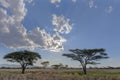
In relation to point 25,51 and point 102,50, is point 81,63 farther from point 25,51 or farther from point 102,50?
point 25,51

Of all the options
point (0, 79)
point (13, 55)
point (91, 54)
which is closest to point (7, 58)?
point (13, 55)

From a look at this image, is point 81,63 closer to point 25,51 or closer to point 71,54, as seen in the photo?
point 71,54

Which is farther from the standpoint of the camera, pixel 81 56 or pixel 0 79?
pixel 81 56

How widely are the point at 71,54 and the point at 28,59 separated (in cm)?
1318

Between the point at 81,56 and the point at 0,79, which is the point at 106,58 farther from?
the point at 0,79

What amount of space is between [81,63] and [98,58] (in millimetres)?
5252

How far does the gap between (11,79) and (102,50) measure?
220 feet

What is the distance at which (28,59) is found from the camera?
275 ft

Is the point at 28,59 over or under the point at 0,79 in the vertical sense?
over

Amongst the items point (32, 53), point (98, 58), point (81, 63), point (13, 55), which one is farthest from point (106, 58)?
point (13, 55)

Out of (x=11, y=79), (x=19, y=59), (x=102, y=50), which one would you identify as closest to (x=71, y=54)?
(x=102, y=50)

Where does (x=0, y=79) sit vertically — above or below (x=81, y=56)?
below

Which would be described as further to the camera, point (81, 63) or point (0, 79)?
point (81, 63)

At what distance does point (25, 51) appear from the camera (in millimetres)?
85688
